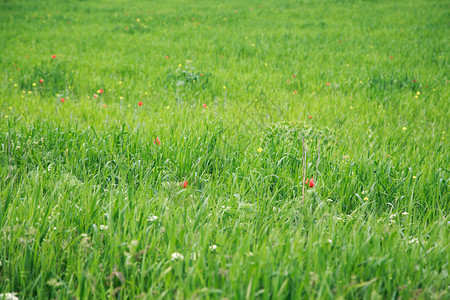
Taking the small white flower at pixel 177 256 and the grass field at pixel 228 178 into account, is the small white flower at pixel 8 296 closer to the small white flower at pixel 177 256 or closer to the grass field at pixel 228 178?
the grass field at pixel 228 178

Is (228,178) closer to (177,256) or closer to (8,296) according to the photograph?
(177,256)

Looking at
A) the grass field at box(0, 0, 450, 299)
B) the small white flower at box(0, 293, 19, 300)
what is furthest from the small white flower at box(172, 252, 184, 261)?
the small white flower at box(0, 293, 19, 300)

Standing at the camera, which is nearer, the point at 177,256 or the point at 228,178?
the point at 177,256

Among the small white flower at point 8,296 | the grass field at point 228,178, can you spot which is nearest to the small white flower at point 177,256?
the grass field at point 228,178

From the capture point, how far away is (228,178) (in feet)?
7.59

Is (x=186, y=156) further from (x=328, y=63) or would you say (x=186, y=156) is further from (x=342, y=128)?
(x=328, y=63)

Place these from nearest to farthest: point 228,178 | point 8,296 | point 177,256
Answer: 1. point 8,296
2. point 177,256
3. point 228,178

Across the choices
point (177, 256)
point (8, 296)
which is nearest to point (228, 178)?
A: point (177, 256)

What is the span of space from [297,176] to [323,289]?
1.21 meters

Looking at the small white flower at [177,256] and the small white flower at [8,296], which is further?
the small white flower at [177,256]

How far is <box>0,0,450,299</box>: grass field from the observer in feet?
4.38

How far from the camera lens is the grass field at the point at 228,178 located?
1.34 m

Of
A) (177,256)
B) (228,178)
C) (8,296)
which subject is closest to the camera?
(8,296)

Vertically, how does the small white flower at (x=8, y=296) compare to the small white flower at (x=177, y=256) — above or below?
below
